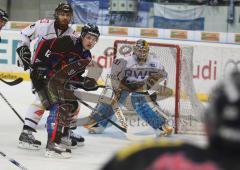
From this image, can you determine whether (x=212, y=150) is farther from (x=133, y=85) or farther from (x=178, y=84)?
(x=178, y=84)

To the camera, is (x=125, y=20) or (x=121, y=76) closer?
(x=121, y=76)

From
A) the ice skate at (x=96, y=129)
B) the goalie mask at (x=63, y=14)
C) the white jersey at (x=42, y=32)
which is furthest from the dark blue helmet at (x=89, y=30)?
the ice skate at (x=96, y=129)

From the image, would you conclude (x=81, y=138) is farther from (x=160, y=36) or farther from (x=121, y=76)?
(x=160, y=36)

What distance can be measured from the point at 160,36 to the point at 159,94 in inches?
85.9

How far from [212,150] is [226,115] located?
56 mm

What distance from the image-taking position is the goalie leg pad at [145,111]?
171 inches

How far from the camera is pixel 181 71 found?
15.5 feet

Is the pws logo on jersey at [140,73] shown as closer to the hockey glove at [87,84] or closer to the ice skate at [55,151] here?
the hockey glove at [87,84]

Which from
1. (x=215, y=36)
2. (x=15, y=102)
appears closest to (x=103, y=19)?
(x=215, y=36)

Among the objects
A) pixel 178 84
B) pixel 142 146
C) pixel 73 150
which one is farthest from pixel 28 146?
pixel 142 146

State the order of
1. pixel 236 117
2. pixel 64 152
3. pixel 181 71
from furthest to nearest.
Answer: pixel 181 71
pixel 64 152
pixel 236 117

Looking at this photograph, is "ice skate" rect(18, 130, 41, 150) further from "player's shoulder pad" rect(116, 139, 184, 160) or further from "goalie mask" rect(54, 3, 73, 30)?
"player's shoulder pad" rect(116, 139, 184, 160)

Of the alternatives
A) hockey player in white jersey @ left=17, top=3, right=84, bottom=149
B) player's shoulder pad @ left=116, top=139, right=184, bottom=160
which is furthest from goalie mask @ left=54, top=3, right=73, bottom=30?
player's shoulder pad @ left=116, top=139, right=184, bottom=160

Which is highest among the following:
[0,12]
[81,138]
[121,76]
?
[0,12]
